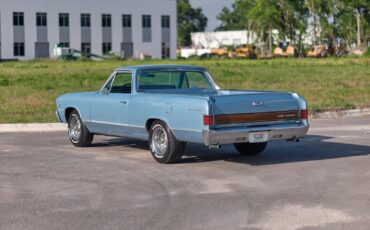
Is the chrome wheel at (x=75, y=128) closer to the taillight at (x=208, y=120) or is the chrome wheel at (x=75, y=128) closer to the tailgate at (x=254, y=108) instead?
the tailgate at (x=254, y=108)

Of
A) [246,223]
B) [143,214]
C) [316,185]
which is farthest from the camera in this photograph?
[316,185]

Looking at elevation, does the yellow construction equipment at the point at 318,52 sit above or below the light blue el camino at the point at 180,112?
above

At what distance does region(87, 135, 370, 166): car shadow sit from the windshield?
3.83ft

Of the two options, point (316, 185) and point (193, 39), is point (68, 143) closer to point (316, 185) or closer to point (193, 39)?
point (316, 185)

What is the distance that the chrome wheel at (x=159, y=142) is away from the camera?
12219 mm

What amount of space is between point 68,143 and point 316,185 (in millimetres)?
6719

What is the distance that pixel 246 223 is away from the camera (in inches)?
311

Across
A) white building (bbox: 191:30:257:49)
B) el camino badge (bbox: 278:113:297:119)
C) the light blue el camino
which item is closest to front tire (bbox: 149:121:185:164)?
the light blue el camino

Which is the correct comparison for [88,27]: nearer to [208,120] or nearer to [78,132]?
[78,132]

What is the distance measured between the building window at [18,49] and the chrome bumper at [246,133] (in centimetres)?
8252

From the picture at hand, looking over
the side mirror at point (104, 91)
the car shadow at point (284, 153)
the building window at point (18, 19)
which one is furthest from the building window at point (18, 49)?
the car shadow at point (284, 153)

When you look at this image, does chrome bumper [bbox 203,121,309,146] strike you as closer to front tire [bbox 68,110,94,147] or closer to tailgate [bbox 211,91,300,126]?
tailgate [bbox 211,91,300,126]

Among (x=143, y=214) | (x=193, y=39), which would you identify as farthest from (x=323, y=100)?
(x=193, y=39)

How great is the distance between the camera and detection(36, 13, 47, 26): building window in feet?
304
